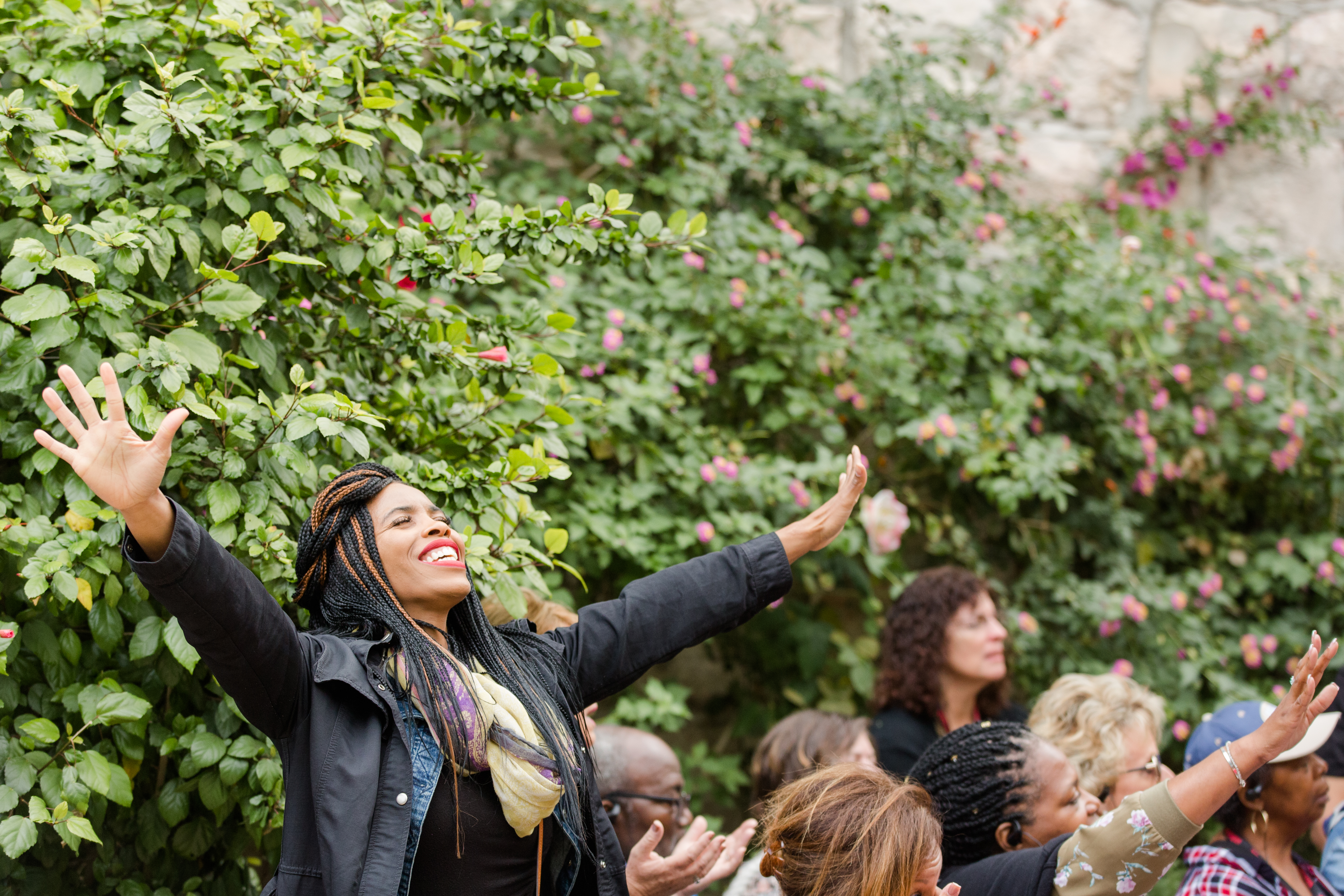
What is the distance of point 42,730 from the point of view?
62.1 inches

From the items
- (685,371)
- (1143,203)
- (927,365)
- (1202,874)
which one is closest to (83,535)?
(685,371)

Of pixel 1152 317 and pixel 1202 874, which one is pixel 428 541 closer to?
pixel 1202 874

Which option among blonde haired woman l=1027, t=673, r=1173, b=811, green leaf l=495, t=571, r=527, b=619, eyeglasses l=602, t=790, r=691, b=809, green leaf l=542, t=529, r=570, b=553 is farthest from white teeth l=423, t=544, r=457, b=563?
blonde haired woman l=1027, t=673, r=1173, b=811

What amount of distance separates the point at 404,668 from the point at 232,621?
261mm

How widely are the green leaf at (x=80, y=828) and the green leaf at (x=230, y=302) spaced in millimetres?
768

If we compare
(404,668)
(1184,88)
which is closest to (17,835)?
(404,668)

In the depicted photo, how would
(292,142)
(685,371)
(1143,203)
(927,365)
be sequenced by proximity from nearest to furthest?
(292,142), (685,371), (927,365), (1143,203)

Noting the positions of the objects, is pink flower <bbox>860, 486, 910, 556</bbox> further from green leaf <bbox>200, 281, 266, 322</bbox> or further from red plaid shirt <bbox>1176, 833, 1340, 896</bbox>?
green leaf <bbox>200, 281, 266, 322</bbox>

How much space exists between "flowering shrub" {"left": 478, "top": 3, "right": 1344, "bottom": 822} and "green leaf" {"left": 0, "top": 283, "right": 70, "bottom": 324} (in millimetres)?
1404

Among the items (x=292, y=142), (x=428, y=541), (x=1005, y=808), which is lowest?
(x=1005, y=808)

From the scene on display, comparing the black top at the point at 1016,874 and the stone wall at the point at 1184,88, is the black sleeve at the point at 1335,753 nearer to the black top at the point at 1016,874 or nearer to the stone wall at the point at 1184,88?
the black top at the point at 1016,874

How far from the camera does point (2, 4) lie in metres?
1.93

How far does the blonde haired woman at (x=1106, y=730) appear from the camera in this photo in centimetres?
237

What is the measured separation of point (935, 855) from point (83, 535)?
1.41 m
